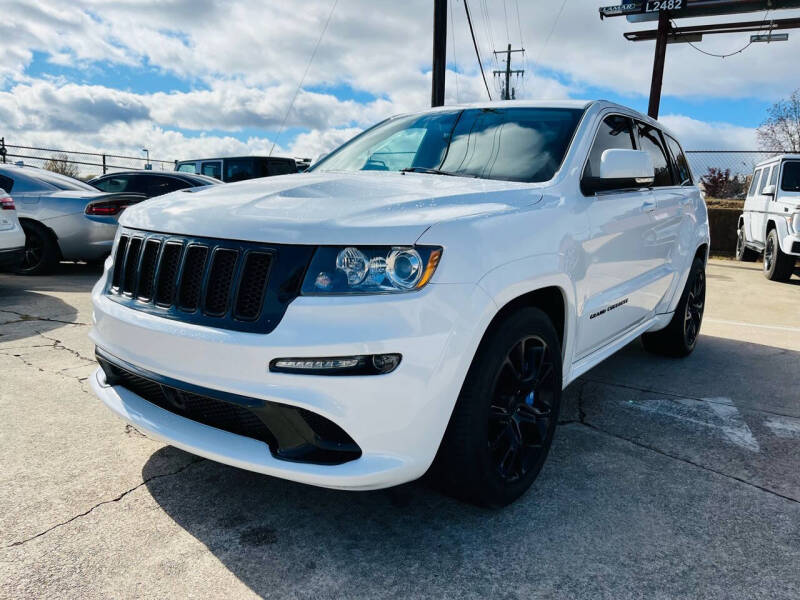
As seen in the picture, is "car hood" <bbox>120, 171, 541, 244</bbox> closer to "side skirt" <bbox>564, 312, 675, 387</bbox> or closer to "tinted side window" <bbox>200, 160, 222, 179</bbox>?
"side skirt" <bbox>564, 312, 675, 387</bbox>

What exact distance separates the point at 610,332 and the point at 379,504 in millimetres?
1681

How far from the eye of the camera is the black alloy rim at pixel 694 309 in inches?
197

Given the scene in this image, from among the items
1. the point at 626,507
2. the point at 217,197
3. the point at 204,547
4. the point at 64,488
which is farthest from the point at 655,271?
the point at 64,488

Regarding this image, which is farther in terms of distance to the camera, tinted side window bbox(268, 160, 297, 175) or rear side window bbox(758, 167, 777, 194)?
tinted side window bbox(268, 160, 297, 175)

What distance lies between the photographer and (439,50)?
1186cm

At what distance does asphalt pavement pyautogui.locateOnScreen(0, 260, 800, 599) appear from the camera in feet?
6.82

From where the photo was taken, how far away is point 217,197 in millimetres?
2504

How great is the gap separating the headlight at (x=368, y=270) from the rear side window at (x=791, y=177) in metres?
10.1

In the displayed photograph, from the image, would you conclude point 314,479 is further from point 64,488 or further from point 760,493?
point 760,493

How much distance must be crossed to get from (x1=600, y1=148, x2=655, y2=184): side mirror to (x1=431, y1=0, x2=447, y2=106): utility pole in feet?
30.0

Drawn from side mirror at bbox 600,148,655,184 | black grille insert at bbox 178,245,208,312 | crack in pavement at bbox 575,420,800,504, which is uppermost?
side mirror at bbox 600,148,655,184

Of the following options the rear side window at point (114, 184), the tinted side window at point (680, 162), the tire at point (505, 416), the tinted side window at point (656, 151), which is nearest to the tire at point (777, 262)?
the tinted side window at point (680, 162)

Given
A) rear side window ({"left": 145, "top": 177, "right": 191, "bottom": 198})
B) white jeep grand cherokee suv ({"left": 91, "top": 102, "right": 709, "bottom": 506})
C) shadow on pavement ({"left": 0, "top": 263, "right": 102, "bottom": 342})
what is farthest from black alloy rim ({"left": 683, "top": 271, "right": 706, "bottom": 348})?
rear side window ({"left": 145, "top": 177, "right": 191, "bottom": 198})

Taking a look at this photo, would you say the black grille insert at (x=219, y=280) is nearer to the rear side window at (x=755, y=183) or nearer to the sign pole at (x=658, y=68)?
the rear side window at (x=755, y=183)
